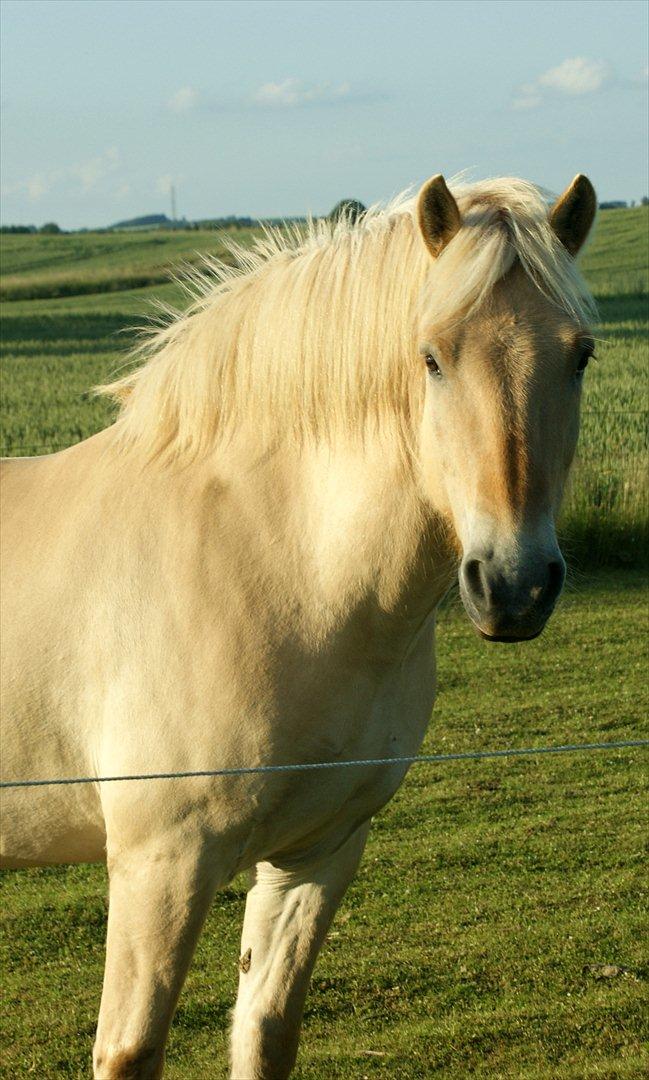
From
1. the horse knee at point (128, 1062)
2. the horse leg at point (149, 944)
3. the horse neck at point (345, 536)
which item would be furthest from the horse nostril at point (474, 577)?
the horse knee at point (128, 1062)

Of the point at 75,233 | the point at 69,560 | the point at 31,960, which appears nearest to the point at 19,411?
the point at 31,960

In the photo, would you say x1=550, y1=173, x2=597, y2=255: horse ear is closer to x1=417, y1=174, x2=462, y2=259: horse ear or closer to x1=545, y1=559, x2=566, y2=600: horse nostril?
x1=417, y1=174, x2=462, y2=259: horse ear

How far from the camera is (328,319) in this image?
2.68m

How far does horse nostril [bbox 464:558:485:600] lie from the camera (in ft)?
7.50

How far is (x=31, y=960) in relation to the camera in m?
4.42

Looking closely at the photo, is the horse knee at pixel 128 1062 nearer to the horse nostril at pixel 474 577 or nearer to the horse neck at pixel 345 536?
the horse neck at pixel 345 536

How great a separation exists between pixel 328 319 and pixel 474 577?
74cm

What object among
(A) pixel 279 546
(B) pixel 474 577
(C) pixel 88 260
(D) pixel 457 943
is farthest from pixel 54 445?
(C) pixel 88 260

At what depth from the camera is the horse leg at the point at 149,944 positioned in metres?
2.60

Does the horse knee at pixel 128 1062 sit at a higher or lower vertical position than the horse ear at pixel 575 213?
lower

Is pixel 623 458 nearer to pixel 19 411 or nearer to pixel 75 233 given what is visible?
pixel 19 411

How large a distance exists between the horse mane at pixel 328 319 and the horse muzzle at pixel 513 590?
429mm

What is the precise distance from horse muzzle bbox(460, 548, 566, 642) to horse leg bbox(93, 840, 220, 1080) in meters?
0.86

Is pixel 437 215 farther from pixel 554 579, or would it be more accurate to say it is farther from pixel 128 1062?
pixel 128 1062
